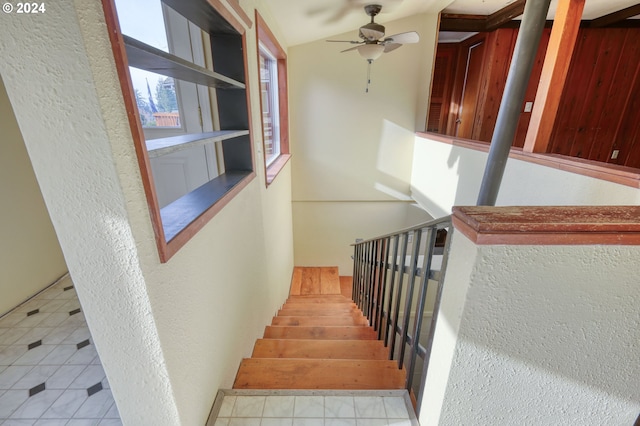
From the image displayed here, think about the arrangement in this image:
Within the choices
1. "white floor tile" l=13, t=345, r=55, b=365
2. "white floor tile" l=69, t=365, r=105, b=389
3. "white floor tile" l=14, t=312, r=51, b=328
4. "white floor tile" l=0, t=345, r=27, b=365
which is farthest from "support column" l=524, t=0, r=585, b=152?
"white floor tile" l=14, t=312, r=51, b=328

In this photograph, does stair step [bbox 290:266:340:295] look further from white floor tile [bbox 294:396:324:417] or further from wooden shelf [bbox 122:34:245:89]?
wooden shelf [bbox 122:34:245:89]

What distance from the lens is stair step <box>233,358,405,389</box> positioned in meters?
1.39

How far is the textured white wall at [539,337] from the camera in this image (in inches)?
27.5

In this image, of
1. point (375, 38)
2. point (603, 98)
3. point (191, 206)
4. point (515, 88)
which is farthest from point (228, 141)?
point (603, 98)

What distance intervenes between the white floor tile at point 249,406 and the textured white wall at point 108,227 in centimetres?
12

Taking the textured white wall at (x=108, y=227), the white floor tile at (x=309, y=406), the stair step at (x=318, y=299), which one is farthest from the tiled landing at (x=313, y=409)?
the stair step at (x=318, y=299)

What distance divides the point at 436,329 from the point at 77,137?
1153 millimetres

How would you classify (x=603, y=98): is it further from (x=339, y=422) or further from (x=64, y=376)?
(x=64, y=376)

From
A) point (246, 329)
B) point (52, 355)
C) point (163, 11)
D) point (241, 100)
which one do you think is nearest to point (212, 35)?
point (241, 100)

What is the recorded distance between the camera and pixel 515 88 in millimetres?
1309

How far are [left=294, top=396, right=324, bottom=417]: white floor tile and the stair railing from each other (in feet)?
1.32

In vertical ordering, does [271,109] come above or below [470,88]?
below

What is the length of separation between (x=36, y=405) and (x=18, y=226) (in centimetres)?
143

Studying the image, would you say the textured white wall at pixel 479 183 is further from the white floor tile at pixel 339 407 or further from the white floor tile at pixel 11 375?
the white floor tile at pixel 11 375
